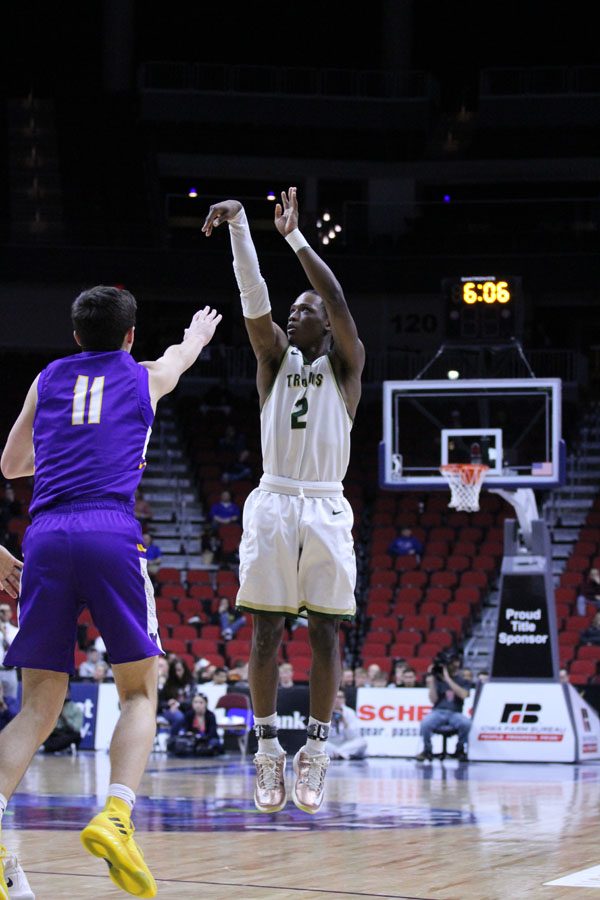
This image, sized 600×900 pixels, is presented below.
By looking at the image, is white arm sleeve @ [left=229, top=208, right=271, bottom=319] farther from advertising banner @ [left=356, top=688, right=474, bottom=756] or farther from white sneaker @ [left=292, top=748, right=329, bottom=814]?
advertising banner @ [left=356, top=688, right=474, bottom=756]

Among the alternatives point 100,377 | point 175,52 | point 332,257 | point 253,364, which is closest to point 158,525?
point 253,364

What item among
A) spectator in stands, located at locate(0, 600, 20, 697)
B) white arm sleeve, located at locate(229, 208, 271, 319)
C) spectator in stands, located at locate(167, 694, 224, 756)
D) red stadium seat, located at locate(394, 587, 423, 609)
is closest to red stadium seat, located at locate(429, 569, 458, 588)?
red stadium seat, located at locate(394, 587, 423, 609)

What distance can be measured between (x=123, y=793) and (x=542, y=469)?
12348mm

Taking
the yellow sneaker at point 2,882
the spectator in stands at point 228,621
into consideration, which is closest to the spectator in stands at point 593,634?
the spectator in stands at point 228,621

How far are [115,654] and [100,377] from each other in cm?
111

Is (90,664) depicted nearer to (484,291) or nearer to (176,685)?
(176,685)

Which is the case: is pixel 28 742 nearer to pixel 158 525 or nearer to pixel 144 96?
pixel 158 525

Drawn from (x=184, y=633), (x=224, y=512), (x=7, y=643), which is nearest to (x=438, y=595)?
(x=184, y=633)

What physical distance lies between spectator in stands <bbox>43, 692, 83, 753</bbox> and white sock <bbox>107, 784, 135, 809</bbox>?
13804mm

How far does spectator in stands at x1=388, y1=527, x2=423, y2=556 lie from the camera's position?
2383 centimetres

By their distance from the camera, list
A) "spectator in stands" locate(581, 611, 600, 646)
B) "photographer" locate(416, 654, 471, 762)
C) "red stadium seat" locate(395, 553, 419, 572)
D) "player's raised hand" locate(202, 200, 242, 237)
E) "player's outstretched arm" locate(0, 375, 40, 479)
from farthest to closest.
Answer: "red stadium seat" locate(395, 553, 419, 572)
"spectator in stands" locate(581, 611, 600, 646)
"photographer" locate(416, 654, 471, 762)
"player's raised hand" locate(202, 200, 242, 237)
"player's outstretched arm" locate(0, 375, 40, 479)

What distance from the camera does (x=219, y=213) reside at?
21.3ft

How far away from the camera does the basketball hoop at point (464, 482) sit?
1667 centimetres

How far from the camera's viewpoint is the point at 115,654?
523 cm
